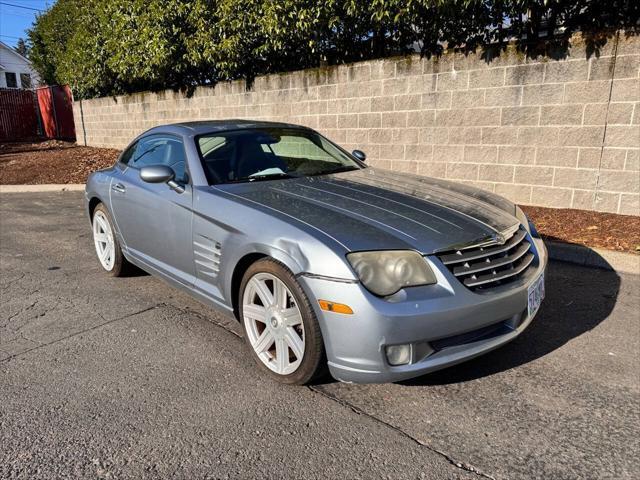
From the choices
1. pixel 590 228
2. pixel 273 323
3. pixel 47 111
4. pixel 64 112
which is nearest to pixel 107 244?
pixel 273 323

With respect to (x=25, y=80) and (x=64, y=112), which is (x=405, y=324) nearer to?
(x=64, y=112)

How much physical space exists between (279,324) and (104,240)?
9.38ft

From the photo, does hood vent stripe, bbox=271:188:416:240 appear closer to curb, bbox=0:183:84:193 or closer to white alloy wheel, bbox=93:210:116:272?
white alloy wheel, bbox=93:210:116:272

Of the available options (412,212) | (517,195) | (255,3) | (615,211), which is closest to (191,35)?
(255,3)

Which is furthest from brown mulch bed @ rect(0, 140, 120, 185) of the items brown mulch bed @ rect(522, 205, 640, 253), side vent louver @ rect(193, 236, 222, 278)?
brown mulch bed @ rect(522, 205, 640, 253)

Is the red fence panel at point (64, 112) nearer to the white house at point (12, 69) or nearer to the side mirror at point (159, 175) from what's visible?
the side mirror at point (159, 175)

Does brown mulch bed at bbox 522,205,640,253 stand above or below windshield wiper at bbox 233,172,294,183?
below

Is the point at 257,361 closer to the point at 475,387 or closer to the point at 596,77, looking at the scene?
the point at 475,387

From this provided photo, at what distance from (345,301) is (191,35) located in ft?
33.1

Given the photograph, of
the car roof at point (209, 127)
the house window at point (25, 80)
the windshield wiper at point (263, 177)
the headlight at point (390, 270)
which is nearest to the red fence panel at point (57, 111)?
the car roof at point (209, 127)

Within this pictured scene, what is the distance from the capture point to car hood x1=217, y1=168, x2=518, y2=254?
2.63 m

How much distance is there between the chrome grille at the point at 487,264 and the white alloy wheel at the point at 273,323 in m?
0.86

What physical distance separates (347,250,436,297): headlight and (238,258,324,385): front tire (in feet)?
1.11

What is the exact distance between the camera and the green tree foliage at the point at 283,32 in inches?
254
